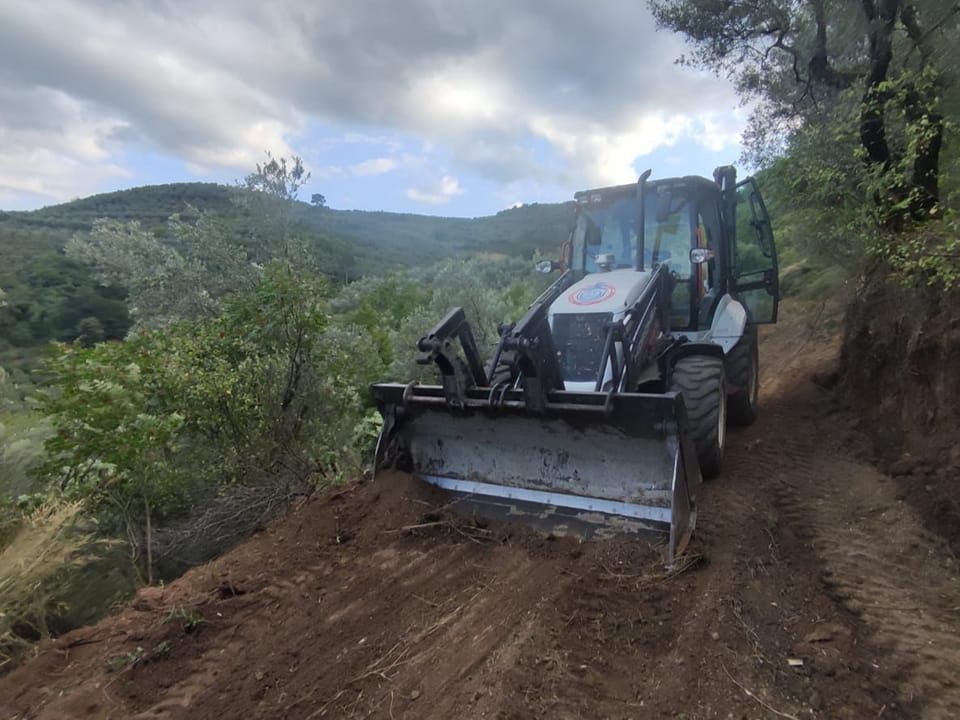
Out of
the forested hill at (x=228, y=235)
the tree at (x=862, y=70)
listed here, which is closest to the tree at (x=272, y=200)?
the forested hill at (x=228, y=235)

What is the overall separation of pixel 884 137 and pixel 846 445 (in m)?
3.54

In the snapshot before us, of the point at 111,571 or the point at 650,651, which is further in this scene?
the point at 111,571

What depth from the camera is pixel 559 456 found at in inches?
177

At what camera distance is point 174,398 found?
21.7 ft

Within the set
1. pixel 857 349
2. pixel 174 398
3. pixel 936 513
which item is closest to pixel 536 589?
pixel 936 513

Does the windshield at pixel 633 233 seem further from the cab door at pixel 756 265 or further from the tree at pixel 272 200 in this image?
the tree at pixel 272 200

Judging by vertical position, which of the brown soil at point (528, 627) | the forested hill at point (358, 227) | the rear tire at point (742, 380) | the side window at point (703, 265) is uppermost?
the forested hill at point (358, 227)

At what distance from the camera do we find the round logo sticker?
546cm

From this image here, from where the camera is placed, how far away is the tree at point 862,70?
5.92 m

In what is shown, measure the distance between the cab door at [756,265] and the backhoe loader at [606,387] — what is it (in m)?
0.34

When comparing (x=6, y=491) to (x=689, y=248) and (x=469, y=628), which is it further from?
(x=689, y=248)

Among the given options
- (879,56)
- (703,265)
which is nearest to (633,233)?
(703,265)

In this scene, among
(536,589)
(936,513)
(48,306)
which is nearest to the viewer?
(536,589)

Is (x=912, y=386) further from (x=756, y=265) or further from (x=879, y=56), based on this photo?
(x=879, y=56)
